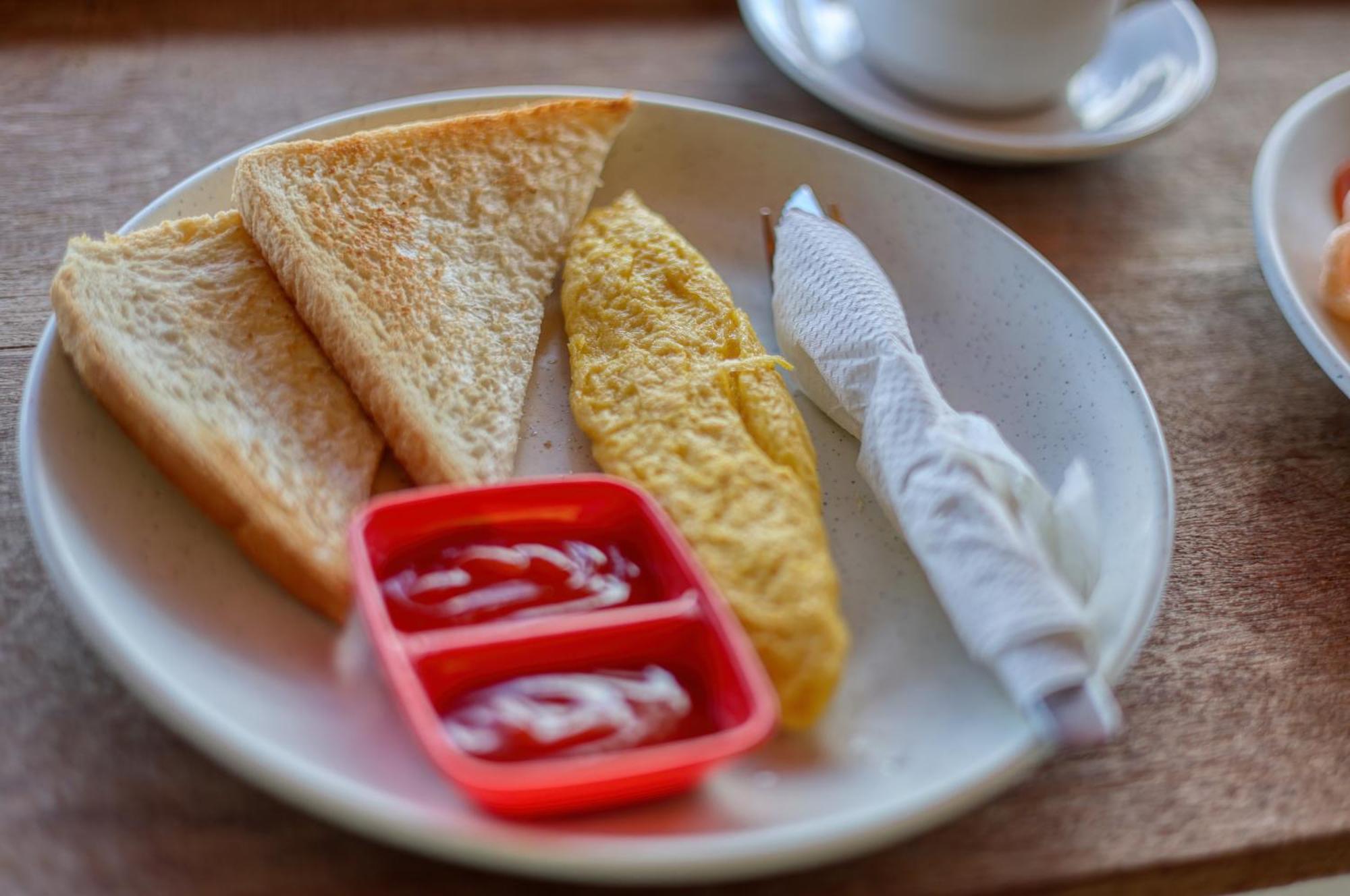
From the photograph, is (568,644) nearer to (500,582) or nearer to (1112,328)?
(500,582)

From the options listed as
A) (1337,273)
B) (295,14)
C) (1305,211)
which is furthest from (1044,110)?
(295,14)

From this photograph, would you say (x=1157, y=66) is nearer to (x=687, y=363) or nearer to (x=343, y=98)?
(x=687, y=363)

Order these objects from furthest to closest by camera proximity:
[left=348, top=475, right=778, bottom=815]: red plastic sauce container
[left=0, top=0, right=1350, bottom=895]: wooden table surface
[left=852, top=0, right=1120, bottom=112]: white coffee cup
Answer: [left=852, top=0, right=1120, bottom=112]: white coffee cup → [left=0, top=0, right=1350, bottom=895]: wooden table surface → [left=348, top=475, right=778, bottom=815]: red plastic sauce container

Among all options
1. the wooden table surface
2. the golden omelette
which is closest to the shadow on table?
the wooden table surface

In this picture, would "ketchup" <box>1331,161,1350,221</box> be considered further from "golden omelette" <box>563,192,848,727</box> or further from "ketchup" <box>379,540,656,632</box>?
"ketchup" <box>379,540,656,632</box>

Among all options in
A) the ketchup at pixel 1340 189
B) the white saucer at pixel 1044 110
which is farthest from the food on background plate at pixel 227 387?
the ketchup at pixel 1340 189
